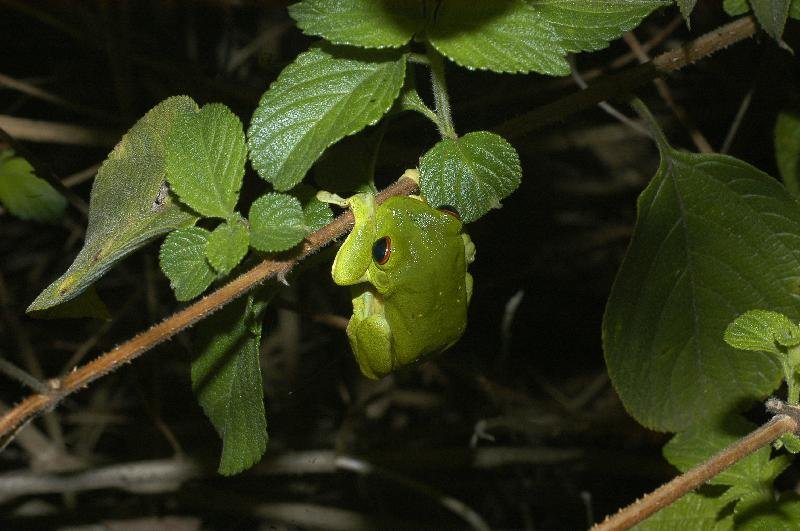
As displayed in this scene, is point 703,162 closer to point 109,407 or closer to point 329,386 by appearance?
point 329,386

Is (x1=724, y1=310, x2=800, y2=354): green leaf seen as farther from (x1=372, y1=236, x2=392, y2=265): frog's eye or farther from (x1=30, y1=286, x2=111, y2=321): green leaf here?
(x1=30, y1=286, x2=111, y2=321): green leaf

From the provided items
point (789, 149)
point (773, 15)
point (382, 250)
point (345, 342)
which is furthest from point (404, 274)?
point (345, 342)

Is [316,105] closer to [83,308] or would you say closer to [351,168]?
[351,168]

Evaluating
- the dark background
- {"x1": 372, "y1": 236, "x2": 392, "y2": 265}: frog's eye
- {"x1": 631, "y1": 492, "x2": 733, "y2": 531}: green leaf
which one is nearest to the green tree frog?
{"x1": 372, "y1": 236, "x2": 392, "y2": 265}: frog's eye

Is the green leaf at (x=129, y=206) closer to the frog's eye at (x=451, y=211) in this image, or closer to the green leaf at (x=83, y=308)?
the green leaf at (x=83, y=308)

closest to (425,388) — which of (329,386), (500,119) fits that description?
(329,386)
